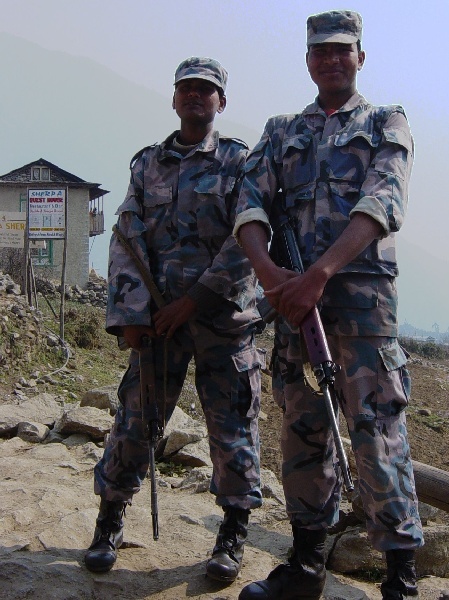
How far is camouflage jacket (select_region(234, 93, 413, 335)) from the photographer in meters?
2.77

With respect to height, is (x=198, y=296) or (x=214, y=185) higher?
(x=214, y=185)

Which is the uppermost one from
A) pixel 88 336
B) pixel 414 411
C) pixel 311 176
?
pixel 311 176

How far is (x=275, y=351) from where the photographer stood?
3.05 m

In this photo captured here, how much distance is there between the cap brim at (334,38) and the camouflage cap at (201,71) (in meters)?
0.60

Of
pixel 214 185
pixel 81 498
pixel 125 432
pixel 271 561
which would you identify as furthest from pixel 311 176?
pixel 81 498

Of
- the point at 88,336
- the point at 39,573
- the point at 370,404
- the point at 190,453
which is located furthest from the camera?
the point at 88,336

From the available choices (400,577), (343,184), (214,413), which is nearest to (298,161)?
(343,184)

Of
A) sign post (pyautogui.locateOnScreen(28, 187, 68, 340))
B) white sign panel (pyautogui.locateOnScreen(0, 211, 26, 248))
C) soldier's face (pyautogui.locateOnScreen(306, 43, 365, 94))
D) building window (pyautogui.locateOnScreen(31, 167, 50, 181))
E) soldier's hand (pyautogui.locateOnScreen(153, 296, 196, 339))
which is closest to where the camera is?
soldier's face (pyautogui.locateOnScreen(306, 43, 365, 94))

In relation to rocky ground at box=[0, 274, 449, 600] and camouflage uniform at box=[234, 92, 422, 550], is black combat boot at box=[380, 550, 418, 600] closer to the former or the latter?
camouflage uniform at box=[234, 92, 422, 550]

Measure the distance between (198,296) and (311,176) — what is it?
2.30 ft

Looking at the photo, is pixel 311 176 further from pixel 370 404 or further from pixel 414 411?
pixel 414 411

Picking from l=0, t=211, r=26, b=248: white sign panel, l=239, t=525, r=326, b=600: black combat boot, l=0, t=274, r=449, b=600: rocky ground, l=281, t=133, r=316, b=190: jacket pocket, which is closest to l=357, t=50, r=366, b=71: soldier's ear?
l=281, t=133, r=316, b=190: jacket pocket

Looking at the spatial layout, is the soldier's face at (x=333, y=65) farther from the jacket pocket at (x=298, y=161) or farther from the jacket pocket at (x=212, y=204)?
the jacket pocket at (x=212, y=204)

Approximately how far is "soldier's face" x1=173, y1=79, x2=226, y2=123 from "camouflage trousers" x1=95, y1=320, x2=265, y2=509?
2.96ft
